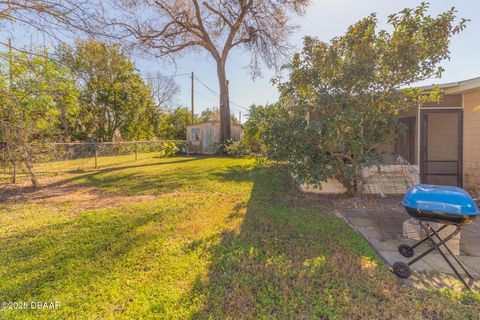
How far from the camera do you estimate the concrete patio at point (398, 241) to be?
2.29 metres

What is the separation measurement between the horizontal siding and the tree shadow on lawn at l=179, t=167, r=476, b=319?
423 cm

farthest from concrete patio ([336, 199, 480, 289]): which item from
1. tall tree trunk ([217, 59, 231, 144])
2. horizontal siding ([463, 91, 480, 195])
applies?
tall tree trunk ([217, 59, 231, 144])

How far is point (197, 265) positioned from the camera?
8.21ft

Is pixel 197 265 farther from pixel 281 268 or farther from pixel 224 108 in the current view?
pixel 224 108

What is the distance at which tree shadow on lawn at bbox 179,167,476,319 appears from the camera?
1810 mm

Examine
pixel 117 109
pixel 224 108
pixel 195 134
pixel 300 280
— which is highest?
pixel 117 109

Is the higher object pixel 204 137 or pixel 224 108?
pixel 224 108

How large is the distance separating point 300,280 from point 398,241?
182 cm

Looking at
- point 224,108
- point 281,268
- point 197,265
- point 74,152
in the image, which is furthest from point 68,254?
point 224,108

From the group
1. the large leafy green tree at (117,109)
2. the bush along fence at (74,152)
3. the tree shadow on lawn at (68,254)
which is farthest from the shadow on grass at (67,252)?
the large leafy green tree at (117,109)

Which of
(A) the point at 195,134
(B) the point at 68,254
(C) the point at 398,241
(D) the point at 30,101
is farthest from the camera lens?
(A) the point at 195,134

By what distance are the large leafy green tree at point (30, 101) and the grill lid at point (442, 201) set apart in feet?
16.9

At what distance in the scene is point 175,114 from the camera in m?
25.6

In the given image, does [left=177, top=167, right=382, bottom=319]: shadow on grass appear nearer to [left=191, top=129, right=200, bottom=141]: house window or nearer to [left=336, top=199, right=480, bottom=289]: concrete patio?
[left=336, top=199, right=480, bottom=289]: concrete patio
